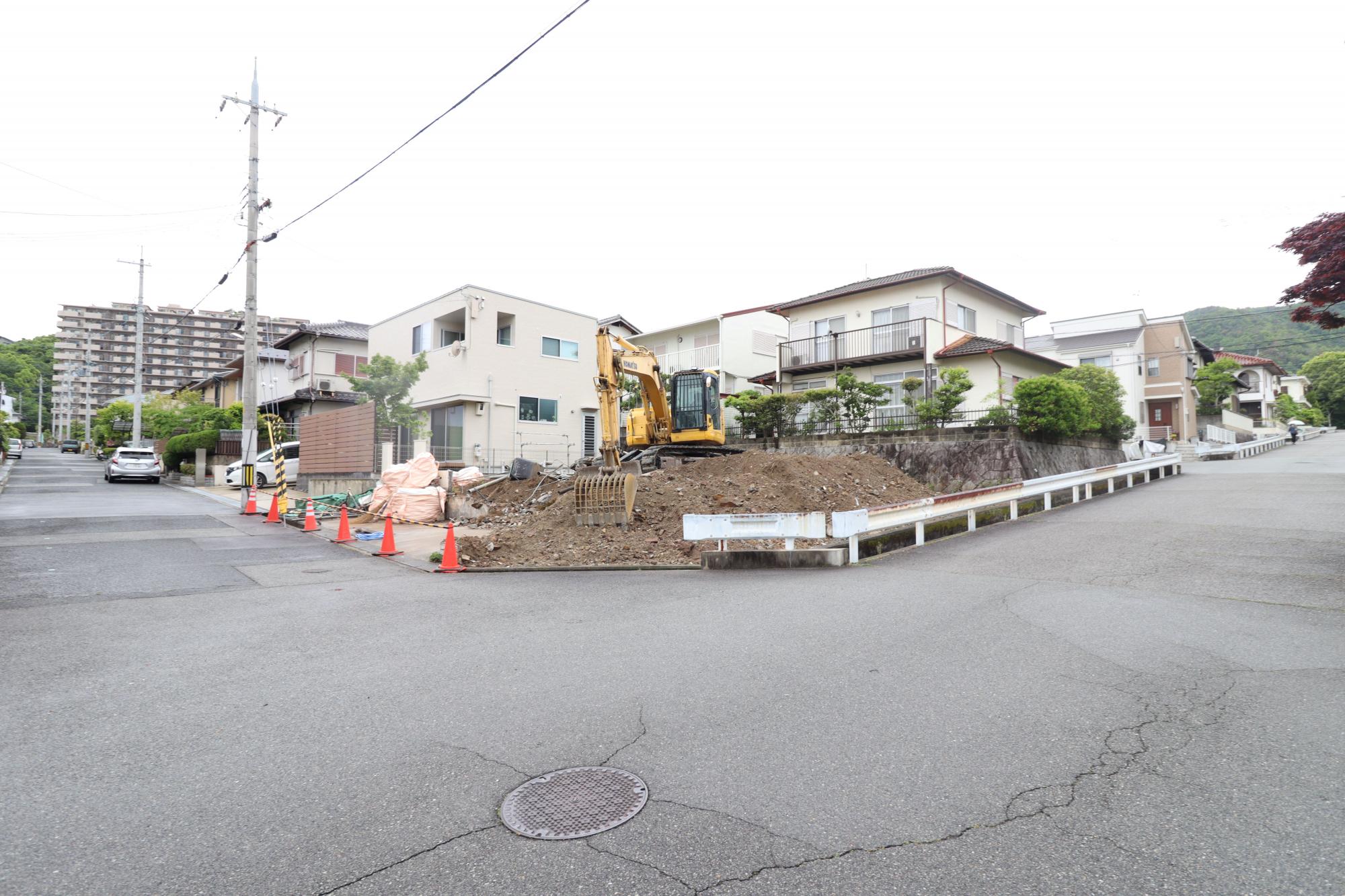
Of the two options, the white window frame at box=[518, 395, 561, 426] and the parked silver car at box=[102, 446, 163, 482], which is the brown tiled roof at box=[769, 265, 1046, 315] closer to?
the white window frame at box=[518, 395, 561, 426]

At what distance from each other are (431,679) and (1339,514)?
14313mm

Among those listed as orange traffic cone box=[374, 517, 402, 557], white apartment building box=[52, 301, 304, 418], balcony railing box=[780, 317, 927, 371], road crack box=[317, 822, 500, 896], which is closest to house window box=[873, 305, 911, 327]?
balcony railing box=[780, 317, 927, 371]

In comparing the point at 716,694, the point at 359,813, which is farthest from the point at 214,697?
the point at 716,694

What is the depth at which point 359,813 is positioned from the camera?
2.84 m

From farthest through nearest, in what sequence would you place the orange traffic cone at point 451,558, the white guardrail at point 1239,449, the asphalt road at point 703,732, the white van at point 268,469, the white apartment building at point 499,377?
the white guardrail at point 1239,449, the white apartment building at point 499,377, the white van at point 268,469, the orange traffic cone at point 451,558, the asphalt road at point 703,732

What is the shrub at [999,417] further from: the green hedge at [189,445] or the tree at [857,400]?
the green hedge at [189,445]

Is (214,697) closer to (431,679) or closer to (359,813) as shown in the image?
(431,679)

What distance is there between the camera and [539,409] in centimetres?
2716

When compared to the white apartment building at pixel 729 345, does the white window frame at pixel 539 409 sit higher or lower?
lower

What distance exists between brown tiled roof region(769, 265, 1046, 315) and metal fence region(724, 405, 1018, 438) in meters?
4.97

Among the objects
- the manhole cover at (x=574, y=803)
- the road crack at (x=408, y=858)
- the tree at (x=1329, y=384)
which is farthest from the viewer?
the tree at (x=1329, y=384)

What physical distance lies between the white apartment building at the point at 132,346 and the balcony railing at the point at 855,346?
97250 millimetres

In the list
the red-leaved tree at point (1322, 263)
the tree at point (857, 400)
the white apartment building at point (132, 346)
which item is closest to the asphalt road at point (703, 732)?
the red-leaved tree at point (1322, 263)

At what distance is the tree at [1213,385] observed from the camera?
136 ft
